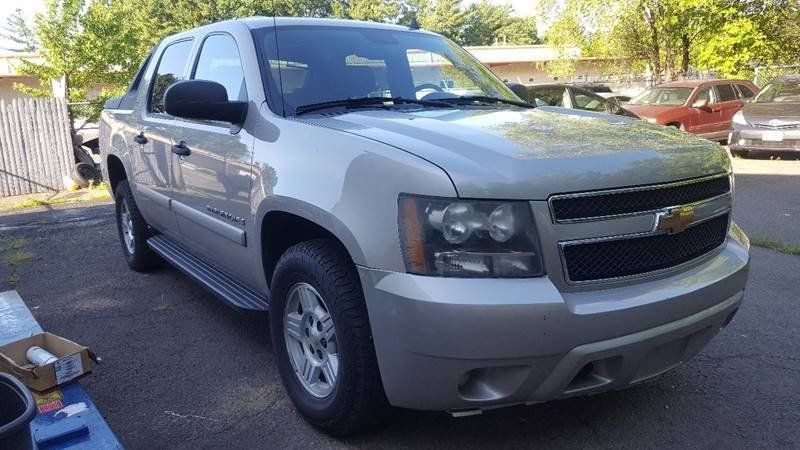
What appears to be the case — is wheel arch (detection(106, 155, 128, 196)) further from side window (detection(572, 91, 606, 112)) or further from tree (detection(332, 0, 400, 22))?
tree (detection(332, 0, 400, 22))

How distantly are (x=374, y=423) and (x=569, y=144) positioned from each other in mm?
1400

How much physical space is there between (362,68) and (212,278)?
156 cm

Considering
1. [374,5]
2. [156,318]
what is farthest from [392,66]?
[374,5]

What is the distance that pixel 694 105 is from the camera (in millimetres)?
13188

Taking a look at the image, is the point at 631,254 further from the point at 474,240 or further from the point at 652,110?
the point at 652,110

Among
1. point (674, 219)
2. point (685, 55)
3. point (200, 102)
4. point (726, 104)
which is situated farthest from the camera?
point (685, 55)

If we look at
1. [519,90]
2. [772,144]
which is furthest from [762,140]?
[519,90]

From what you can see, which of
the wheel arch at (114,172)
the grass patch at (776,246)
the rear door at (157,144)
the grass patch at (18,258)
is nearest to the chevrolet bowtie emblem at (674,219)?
the rear door at (157,144)

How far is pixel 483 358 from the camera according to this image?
210 centimetres

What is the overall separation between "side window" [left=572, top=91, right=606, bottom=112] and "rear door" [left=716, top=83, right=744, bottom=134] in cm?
342

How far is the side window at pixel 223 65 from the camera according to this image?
341 centimetres

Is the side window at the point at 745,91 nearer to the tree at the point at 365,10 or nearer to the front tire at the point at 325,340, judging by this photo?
the front tire at the point at 325,340

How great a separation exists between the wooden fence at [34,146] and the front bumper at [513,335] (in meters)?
10.7

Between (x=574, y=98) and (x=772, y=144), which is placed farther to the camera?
(x=574, y=98)
